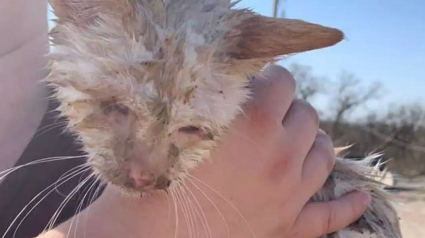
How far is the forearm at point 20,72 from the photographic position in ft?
4.82

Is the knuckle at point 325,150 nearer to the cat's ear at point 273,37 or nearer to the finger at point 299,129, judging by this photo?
the finger at point 299,129

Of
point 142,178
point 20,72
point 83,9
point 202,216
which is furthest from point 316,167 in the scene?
point 20,72

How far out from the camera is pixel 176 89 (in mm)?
1031

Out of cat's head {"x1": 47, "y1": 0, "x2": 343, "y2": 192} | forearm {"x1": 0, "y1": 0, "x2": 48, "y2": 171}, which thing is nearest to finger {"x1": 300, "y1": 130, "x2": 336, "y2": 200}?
cat's head {"x1": 47, "y1": 0, "x2": 343, "y2": 192}

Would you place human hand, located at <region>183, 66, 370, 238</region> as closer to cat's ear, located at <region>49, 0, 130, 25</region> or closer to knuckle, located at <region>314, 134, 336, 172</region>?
knuckle, located at <region>314, 134, 336, 172</region>

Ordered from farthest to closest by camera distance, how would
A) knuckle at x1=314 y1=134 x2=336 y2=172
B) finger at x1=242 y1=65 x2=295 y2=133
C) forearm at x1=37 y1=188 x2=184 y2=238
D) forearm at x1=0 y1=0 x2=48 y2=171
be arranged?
forearm at x1=0 y1=0 x2=48 y2=171
knuckle at x1=314 y1=134 x2=336 y2=172
finger at x1=242 y1=65 x2=295 y2=133
forearm at x1=37 y1=188 x2=184 y2=238

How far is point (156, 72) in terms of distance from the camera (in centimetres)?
Result: 102

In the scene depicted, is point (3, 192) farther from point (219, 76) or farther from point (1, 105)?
point (219, 76)

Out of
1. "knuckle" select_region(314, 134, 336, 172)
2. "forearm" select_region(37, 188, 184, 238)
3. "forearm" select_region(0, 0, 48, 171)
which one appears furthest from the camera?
"forearm" select_region(0, 0, 48, 171)

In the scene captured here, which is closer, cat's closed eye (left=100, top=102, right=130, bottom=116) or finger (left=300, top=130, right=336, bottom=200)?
cat's closed eye (left=100, top=102, right=130, bottom=116)

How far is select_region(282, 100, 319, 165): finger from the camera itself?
1.19 metres

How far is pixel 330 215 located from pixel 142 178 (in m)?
0.45

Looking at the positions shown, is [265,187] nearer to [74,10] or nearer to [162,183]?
[162,183]

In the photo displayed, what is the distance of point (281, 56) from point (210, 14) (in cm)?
16
